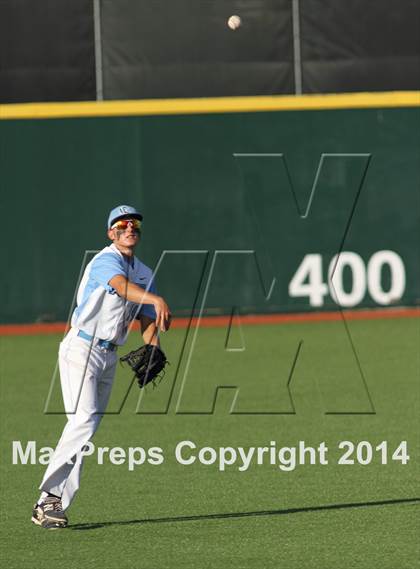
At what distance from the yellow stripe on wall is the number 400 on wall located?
2088mm

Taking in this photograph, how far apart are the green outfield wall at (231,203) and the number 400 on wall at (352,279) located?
0.05ft

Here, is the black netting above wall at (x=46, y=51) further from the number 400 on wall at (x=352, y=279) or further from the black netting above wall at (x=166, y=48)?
the number 400 on wall at (x=352, y=279)

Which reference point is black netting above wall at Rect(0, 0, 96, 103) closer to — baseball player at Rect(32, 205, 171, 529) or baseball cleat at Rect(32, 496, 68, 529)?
baseball player at Rect(32, 205, 171, 529)

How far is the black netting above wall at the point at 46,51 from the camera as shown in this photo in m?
19.7

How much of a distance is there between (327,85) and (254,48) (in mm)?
1200

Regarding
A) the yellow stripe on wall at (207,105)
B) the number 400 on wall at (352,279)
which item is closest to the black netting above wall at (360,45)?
the yellow stripe on wall at (207,105)

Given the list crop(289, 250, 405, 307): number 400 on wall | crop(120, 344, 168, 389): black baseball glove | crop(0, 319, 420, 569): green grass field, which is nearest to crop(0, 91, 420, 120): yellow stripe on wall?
crop(289, 250, 405, 307): number 400 on wall

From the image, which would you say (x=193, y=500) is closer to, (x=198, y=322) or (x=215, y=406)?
(x=215, y=406)

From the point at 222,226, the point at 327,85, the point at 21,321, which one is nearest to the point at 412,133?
the point at 327,85

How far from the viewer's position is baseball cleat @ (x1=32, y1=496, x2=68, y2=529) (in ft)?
25.9

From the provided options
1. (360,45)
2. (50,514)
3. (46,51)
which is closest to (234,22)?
(360,45)

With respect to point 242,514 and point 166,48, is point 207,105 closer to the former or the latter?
point 166,48

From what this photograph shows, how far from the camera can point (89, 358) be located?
7957mm

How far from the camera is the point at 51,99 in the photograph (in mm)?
19844
